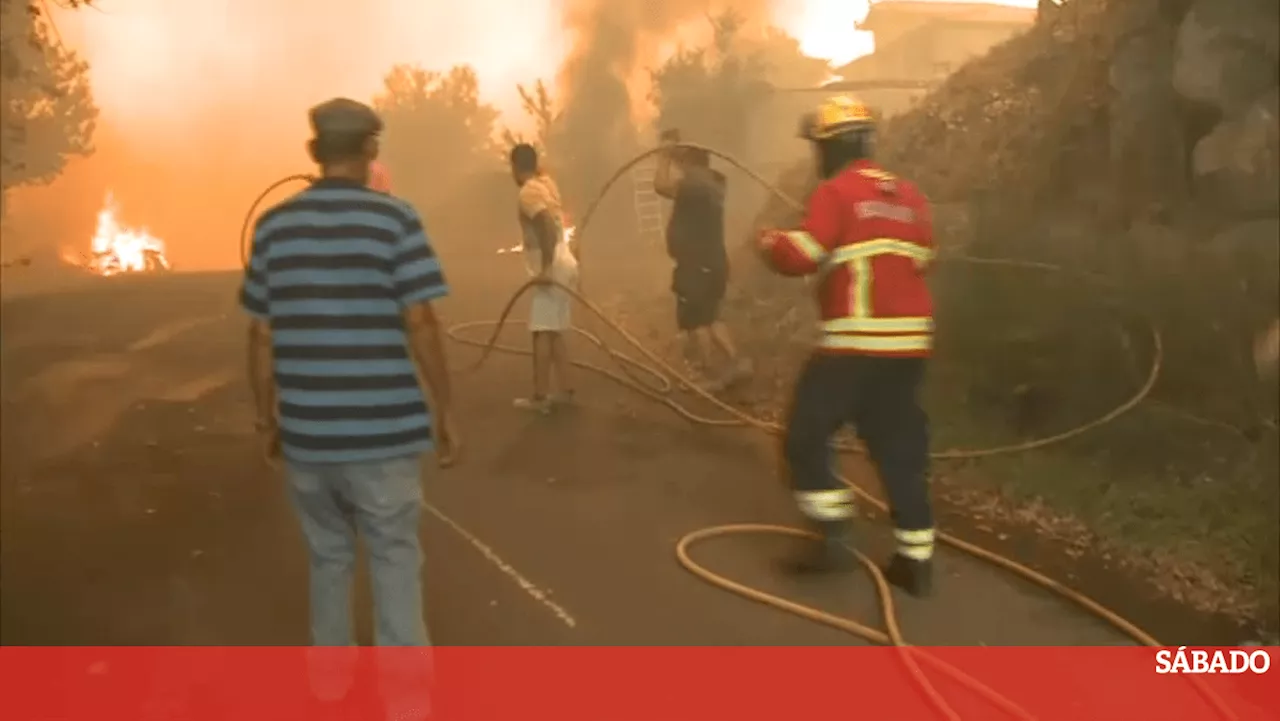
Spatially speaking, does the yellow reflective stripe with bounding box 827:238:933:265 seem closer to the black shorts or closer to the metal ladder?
the black shorts

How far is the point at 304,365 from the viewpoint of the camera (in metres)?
2.20

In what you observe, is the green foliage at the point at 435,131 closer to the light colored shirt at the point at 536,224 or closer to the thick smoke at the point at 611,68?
the thick smoke at the point at 611,68

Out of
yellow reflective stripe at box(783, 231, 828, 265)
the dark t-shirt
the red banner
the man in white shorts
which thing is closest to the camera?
the red banner

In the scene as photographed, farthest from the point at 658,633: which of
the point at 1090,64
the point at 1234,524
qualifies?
the point at 1090,64

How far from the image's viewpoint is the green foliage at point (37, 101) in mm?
4773

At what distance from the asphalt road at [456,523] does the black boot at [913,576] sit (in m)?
0.07

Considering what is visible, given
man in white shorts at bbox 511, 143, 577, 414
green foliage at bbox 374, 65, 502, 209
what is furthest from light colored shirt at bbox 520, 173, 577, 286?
green foliage at bbox 374, 65, 502, 209

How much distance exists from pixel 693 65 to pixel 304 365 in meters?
4.58

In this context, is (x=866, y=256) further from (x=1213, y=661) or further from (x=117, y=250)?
(x=117, y=250)

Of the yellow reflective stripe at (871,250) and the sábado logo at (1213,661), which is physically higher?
the yellow reflective stripe at (871,250)

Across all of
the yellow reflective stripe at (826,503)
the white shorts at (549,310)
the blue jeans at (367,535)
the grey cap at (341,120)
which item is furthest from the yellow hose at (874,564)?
the grey cap at (341,120)

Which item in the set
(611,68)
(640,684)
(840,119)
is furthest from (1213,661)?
(611,68)

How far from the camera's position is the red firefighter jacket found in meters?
2.89

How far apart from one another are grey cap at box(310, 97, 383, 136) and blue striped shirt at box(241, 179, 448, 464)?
4.7 inches
